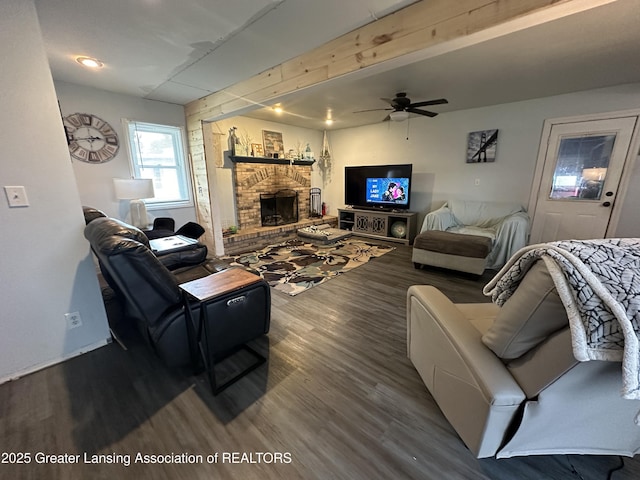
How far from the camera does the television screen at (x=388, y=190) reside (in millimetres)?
4910

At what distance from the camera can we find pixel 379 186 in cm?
519

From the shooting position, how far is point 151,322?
147cm

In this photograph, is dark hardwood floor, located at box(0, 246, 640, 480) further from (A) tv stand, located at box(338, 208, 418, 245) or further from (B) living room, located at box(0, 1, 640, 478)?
(A) tv stand, located at box(338, 208, 418, 245)

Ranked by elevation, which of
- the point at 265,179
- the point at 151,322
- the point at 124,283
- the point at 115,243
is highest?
the point at 265,179

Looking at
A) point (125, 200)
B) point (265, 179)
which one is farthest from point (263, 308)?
point (265, 179)

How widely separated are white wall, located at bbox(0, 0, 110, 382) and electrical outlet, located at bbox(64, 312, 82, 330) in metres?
0.03

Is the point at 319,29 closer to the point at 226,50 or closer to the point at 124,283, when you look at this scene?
the point at 226,50

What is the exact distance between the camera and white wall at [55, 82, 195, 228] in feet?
10.0

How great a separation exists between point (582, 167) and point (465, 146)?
5.17ft

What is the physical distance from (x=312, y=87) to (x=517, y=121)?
352 cm

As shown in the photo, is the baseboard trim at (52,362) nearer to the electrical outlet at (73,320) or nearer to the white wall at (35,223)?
the white wall at (35,223)

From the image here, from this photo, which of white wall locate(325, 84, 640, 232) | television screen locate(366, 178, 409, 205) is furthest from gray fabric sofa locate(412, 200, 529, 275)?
television screen locate(366, 178, 409, 205)

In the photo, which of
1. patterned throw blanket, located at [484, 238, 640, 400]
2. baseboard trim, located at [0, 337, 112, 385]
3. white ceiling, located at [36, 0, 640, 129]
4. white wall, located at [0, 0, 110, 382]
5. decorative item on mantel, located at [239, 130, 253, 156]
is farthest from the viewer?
decorative item on mantel, located at [239, 130, 253, 156]

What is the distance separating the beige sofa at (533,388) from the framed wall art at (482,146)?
4087mm
